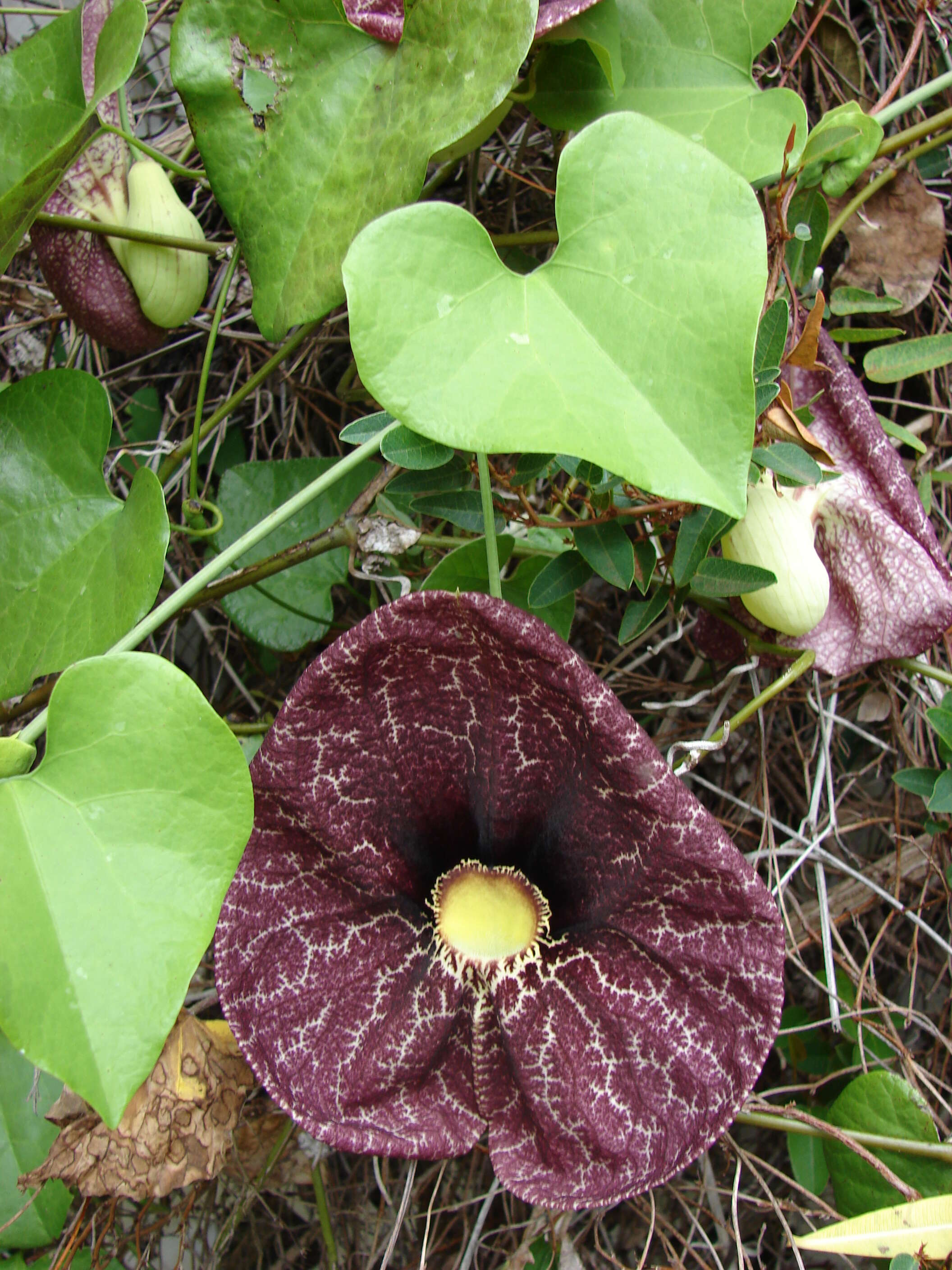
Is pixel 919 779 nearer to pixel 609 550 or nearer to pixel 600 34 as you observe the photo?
pixel 609 550

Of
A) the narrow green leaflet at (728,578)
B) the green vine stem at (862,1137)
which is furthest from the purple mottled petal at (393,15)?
the green vine stem at (862,1137)

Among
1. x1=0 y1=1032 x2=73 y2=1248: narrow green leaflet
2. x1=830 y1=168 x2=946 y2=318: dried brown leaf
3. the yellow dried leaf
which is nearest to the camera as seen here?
the yellow dried leaf

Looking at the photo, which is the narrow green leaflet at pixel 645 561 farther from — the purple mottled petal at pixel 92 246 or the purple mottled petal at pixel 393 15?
the purple mottled petal at pixel 92 246

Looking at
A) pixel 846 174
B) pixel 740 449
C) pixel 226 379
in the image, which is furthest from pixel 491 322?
→ pixel 226 379

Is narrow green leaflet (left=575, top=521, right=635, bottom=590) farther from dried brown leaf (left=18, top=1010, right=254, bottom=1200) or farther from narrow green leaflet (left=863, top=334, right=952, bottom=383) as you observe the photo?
→ dried brown leaf (left=18, top=1010, right=254, bottom=1200)

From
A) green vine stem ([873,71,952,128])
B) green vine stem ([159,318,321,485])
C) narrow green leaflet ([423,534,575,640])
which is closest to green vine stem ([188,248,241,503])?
green vine stem ([159,318,321,485])
